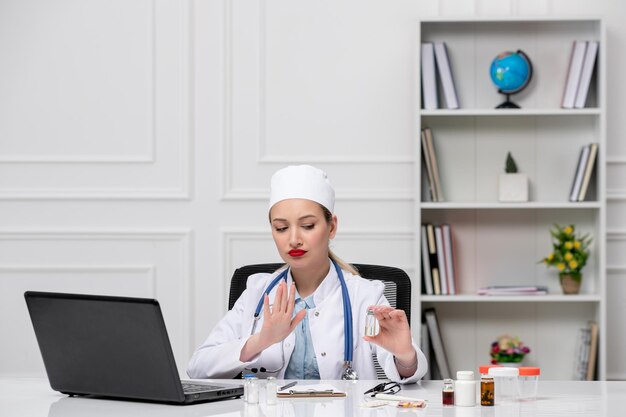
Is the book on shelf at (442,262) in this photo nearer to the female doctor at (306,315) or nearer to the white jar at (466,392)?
the female doctor at (306,315)

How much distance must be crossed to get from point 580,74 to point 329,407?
2650mm

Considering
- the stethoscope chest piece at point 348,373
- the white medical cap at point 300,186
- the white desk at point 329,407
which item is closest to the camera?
the white desk at point 329,407

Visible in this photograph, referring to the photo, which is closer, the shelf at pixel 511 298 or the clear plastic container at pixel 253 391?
the clear plastic container at pixel 253 391

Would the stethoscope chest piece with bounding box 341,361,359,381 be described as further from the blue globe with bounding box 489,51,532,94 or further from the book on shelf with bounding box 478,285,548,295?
the blue globe with bounding box 489,51,532,94

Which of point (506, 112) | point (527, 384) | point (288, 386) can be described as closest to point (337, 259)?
point (288, 386)

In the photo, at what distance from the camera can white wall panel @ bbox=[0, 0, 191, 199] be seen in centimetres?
410

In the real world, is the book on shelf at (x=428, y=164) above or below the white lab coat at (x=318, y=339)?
above

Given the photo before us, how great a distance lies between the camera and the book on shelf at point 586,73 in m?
3.91

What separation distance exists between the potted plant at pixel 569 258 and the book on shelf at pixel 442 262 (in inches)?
17.2

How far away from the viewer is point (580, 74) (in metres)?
3.93

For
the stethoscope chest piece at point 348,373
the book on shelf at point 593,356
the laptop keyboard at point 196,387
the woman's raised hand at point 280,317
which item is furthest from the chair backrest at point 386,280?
the book on shelf at point 593,356

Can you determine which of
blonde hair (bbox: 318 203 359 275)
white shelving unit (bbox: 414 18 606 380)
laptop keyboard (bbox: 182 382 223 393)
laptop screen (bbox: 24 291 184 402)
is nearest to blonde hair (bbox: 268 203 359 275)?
blonde hair (bbox: 318 203 359 275)

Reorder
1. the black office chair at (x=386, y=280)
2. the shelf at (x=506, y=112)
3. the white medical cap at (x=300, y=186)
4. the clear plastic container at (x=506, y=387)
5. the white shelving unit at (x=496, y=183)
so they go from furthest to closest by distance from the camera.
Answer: the white shelving unit at (x=496, y=183) < the shelf at (x=506, y=112) < the black office chair at (x=386, y=280) < the white medical cap at (x=300, y=186) < the clear plastic container at (x=506, y=387)

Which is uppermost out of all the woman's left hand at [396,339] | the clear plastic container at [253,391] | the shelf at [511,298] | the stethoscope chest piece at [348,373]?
the woman's left hand at [396,339]
